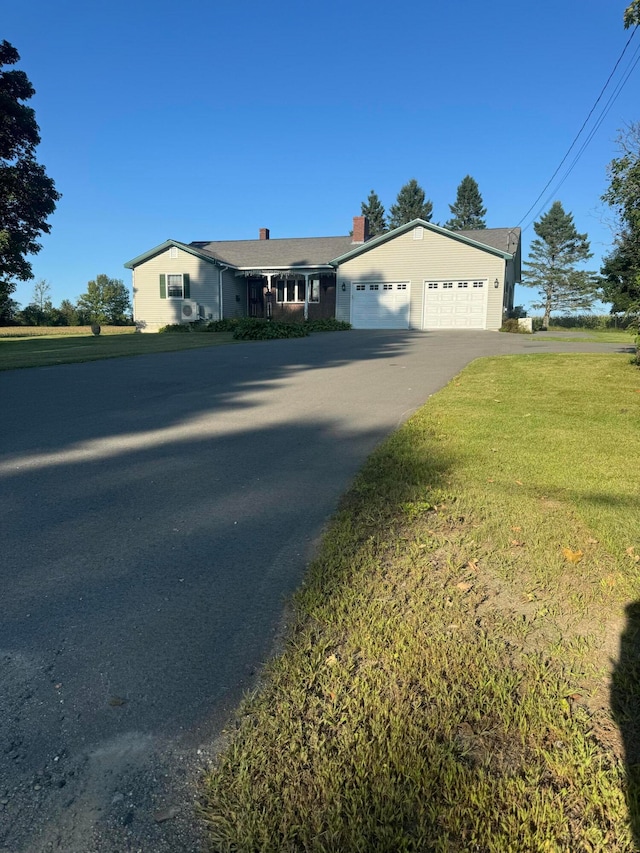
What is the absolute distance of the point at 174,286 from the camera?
107 feet

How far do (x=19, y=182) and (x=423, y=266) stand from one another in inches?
856

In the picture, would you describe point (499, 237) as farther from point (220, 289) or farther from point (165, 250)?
point (165, 250)

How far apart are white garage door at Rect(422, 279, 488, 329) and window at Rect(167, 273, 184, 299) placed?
1431 cm

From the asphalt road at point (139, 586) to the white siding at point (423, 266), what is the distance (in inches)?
912

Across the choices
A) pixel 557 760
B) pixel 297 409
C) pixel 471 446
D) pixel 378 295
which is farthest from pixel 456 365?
pixel 378 295

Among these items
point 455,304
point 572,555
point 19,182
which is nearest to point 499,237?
point 455,304

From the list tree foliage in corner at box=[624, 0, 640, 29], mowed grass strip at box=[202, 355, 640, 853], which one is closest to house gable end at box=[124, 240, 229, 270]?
tree foliage in corner at box=[624, 0, 640, 29]

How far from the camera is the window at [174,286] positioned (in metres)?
32.5

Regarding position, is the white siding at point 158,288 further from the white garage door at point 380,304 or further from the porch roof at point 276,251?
the white garage door at point 380,304

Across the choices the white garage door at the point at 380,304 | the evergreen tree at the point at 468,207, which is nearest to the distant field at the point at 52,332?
the white garage door at the point at 380,304

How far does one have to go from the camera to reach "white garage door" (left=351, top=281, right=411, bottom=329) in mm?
30062

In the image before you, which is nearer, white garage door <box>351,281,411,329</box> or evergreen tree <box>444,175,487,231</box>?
white garage door <box>351,281,411,329</box>

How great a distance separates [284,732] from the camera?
1.87m

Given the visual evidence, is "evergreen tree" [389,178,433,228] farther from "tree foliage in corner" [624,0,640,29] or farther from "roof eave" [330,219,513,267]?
"tree foliage in corner" [624,0,640,29]
